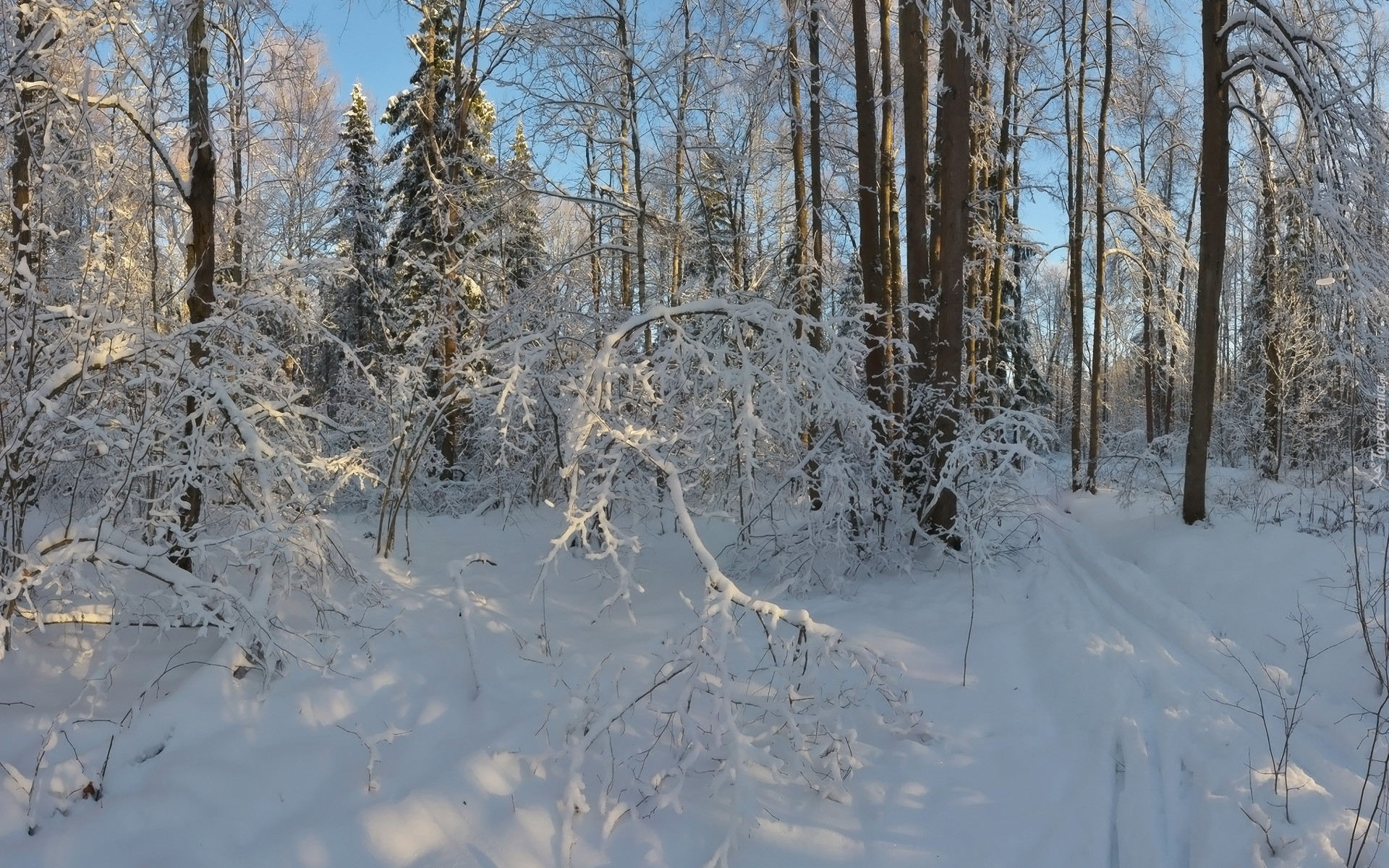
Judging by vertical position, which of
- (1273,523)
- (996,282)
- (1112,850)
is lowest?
(1112,850)

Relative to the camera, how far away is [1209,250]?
809cm

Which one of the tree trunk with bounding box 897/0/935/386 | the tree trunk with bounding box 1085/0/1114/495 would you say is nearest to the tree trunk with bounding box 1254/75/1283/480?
the tree trunk with bounding box 1085/0/1114/495

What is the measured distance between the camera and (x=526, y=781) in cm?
351

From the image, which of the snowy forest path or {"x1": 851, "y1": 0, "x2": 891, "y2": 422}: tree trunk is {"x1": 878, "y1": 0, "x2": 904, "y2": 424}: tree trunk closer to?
{"x1": 851, "y1": 0, "x2": 891, "y2": 422}: tree trunk

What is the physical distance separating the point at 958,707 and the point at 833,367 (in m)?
2.34

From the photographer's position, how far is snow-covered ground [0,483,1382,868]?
3.06 meters

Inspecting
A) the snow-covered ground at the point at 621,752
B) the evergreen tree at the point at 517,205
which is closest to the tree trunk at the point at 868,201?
the snow-covered ground at the point at 621,752

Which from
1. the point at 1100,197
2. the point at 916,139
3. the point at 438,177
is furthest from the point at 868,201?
the point at 1100,197

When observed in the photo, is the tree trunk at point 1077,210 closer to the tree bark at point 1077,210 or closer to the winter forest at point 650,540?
the tree bark at point 1077,210

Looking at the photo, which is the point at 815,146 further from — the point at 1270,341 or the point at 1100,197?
the point at 1270,341

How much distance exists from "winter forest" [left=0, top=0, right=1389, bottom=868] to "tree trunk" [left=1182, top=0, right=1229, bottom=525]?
0.17 ft

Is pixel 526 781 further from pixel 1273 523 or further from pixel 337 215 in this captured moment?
pixel 337 215

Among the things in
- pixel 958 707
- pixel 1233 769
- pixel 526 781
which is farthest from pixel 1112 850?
pixel 526 781

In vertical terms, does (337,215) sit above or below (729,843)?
above
